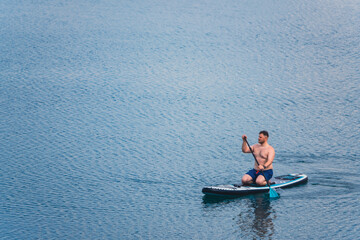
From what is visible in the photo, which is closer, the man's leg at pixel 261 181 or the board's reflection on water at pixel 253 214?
the board's reflection on water at pixel 253 214

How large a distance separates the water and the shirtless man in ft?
1.61

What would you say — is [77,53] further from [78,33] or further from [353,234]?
[353,234]

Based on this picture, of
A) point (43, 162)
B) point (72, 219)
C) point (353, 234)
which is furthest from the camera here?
point (43, 162)

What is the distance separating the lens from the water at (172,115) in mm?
14836

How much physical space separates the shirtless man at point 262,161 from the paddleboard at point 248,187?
19cm

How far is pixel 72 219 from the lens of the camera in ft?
48.6

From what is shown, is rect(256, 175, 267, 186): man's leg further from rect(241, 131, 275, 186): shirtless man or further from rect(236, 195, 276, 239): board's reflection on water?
rect(236, 195, 276, 239): board's reflection on water

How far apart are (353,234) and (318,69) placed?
1712 cm

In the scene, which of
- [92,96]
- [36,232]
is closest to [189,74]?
[92,96]

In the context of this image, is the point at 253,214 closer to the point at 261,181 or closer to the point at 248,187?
the point at 248,187

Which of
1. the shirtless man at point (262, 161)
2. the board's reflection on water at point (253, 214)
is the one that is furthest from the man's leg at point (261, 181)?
the board's reflection on water at point (253, 214)

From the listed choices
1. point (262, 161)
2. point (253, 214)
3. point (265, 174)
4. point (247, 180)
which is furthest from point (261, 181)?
point (253, 214)

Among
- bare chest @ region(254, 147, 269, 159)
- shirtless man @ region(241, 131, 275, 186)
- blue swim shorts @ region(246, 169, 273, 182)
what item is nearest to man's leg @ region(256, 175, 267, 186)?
shirtless man @ region(241, 131, 275, 186)

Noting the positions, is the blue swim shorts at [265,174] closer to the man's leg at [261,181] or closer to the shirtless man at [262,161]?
the shirtless man at [262,161]
